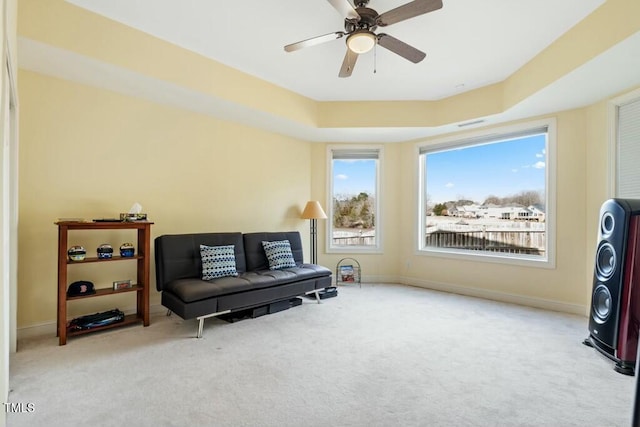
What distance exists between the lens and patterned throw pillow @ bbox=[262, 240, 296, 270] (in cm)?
402

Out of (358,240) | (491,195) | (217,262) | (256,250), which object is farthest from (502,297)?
(217,262)

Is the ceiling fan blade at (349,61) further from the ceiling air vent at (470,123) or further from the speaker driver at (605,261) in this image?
the speaker driver at (605,261)

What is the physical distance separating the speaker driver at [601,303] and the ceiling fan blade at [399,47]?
2.50m

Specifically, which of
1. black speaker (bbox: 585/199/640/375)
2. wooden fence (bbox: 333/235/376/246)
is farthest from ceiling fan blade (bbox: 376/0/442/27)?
wooden fence (bbox: 333/235/376/246)

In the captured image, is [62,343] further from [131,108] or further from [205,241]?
[131,108]

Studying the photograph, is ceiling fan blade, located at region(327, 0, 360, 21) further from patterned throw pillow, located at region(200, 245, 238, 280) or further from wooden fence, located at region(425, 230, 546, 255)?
wooden fence, located at region(425, 230, 546, 255)

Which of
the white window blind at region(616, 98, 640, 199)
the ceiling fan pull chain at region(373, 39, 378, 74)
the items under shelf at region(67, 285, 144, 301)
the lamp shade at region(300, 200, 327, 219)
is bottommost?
the items under shelf at region(67, 285, 144, 301)

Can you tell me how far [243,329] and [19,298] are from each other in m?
2.01

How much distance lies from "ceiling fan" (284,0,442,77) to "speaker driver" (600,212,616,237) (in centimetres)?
212

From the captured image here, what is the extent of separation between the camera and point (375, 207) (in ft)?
17.8

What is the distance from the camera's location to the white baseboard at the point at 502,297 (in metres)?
3.79

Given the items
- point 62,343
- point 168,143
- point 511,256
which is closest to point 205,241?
point 168,143

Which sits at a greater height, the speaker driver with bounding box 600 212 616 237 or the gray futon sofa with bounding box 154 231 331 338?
the speaker driver with bounding box 600 212 616 237

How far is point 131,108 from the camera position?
3.48 meters
